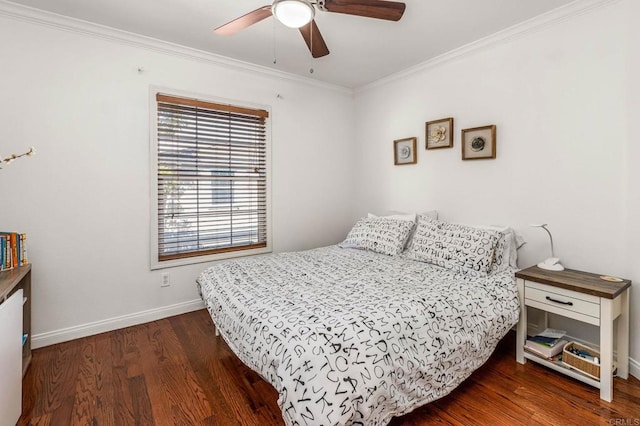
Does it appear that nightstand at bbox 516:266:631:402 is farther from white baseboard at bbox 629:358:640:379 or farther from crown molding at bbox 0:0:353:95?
crown molding at bbox 0:0:353:95

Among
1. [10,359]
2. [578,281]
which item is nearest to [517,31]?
[578,281]

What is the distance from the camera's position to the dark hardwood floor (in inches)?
64.9

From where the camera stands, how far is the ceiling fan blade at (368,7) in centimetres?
169

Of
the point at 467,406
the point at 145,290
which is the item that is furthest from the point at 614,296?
the point at 145,290

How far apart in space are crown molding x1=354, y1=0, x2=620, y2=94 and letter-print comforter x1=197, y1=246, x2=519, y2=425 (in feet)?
6.27

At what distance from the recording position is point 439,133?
3.12m

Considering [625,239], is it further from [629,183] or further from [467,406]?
[467,406]

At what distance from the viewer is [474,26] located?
2504 mm

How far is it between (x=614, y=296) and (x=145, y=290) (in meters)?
3.46

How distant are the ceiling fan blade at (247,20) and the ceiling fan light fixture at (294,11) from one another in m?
0.15

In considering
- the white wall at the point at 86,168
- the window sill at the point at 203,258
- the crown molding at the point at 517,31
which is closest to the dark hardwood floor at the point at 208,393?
the white wall at the point at 86,168

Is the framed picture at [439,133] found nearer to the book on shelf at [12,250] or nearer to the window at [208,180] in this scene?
the window at [208,180]

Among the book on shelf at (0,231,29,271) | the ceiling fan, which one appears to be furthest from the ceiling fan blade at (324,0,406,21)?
the book on shelf at (0,231,29,271)

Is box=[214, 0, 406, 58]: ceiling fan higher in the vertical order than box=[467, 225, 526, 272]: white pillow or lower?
higher
